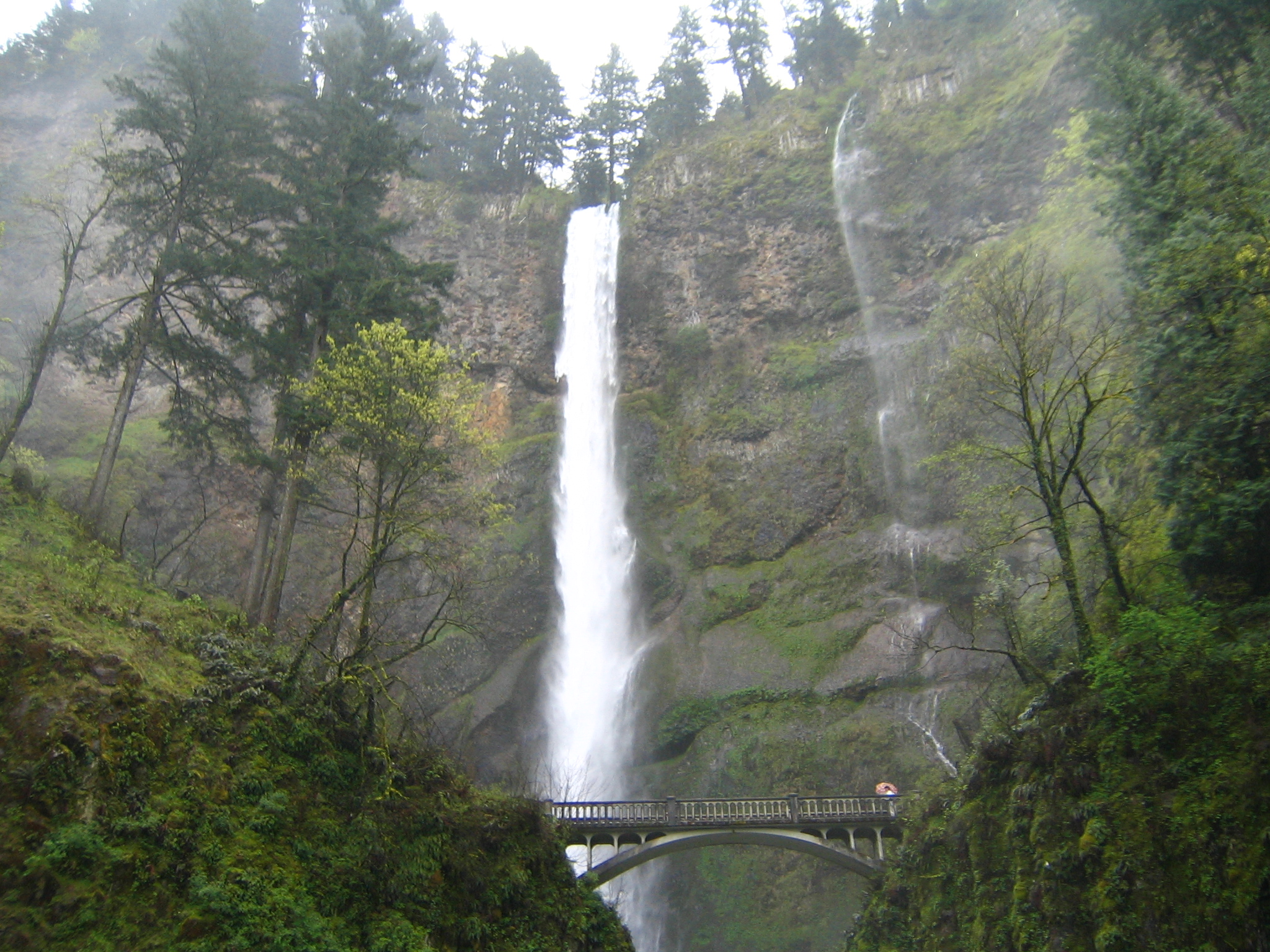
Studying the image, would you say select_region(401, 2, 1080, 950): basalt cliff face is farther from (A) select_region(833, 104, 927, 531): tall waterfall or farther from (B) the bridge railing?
(B) the bridge railing

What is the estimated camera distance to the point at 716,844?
2070cm

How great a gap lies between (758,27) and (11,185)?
130 ft

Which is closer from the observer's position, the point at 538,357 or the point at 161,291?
the point at 161,291

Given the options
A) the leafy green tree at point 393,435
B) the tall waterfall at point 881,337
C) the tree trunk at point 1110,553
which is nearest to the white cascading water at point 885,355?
the tall waterfall at point 881,337

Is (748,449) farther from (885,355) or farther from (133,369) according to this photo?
(133,369)

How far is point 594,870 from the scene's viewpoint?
20672 mm

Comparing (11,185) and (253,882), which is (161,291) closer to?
(253,882)

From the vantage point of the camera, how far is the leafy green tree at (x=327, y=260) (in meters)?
15.9

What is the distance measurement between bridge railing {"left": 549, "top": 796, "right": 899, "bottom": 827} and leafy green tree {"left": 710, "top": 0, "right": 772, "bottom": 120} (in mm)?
39102

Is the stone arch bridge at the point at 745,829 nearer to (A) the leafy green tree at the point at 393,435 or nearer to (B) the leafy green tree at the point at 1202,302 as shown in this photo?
(A) the leafy green tree at the point at 393,435

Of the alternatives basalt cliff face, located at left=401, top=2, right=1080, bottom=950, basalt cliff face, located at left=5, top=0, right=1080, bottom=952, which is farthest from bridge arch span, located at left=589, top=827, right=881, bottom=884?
basalt cliff face, located at left=5, top=0, right=1080, bottom=952

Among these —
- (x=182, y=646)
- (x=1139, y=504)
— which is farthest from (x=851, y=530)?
(x=182, y=646)

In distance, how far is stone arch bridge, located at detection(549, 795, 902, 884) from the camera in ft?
66.8

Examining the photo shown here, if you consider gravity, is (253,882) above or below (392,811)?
below
